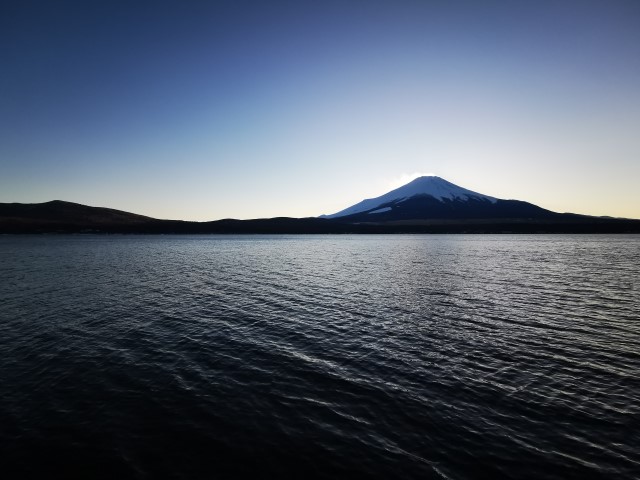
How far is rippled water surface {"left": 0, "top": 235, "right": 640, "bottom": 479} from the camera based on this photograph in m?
12.4

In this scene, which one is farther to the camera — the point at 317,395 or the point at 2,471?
the point at 317,395

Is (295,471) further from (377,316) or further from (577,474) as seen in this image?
(377,316)

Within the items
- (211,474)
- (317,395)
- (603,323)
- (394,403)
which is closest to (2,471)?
(211,474)

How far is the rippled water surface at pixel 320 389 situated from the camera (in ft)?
40.7

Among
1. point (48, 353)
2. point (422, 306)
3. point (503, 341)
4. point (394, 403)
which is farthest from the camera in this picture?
point (422, 306)

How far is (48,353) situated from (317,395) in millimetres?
19507

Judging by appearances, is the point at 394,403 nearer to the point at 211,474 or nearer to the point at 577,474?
the point at 577,474

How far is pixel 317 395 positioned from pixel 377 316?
16517 millimetres

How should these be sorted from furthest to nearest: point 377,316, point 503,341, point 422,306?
point 422,306 → point 377,316 → point 503,341

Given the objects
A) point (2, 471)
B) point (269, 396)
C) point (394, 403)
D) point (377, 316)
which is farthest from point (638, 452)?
point (2, 471)

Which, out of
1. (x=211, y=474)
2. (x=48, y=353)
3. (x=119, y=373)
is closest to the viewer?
(x=211, y=474)

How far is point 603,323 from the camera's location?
29.8 meters

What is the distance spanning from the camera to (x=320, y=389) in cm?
1781

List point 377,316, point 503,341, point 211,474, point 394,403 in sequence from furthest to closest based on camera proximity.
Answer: point 377,316 < point 503,341 < point 394,403 < point 211,474
